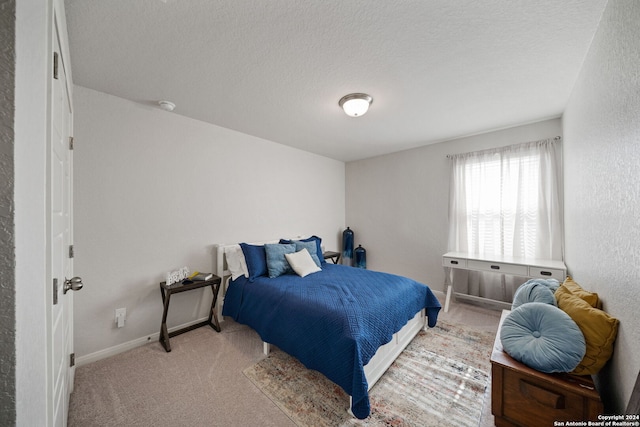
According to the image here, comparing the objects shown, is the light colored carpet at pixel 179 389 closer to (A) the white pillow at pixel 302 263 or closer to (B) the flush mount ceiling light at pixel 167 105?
(A) the white pillow at pixel 302 263

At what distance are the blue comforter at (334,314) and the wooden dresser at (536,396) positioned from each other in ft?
2.42

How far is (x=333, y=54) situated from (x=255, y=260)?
2.20 metres

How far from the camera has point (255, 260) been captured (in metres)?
2.85

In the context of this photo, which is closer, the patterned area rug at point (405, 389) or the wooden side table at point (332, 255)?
the patterned area rug at point (405, 389)

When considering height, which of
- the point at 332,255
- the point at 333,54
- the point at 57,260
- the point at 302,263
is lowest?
the point at 332,255

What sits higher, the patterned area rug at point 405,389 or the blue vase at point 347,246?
the blue vase at point 347,246

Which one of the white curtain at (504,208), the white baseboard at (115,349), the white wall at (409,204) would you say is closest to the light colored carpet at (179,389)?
the white baseboard at (115,349)

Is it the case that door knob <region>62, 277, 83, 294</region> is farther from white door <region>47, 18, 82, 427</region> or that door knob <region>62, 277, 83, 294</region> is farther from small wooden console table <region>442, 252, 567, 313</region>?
small wooden console table <region>442, 252, 567, 313</region>

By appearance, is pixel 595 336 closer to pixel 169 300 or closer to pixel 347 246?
pixel 169 300

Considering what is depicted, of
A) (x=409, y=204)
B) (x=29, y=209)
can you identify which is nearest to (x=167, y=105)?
(x=29, y=209)

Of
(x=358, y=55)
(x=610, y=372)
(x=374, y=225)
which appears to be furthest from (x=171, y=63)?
(x=374, y=225)

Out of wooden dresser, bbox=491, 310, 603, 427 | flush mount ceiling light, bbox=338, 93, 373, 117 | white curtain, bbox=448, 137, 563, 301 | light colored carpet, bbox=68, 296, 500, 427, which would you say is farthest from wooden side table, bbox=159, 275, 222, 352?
white curtain, bbox=448, 137, 563, 301

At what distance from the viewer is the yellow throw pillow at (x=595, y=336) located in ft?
4.18

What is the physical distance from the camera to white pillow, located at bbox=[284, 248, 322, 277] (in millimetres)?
2876
